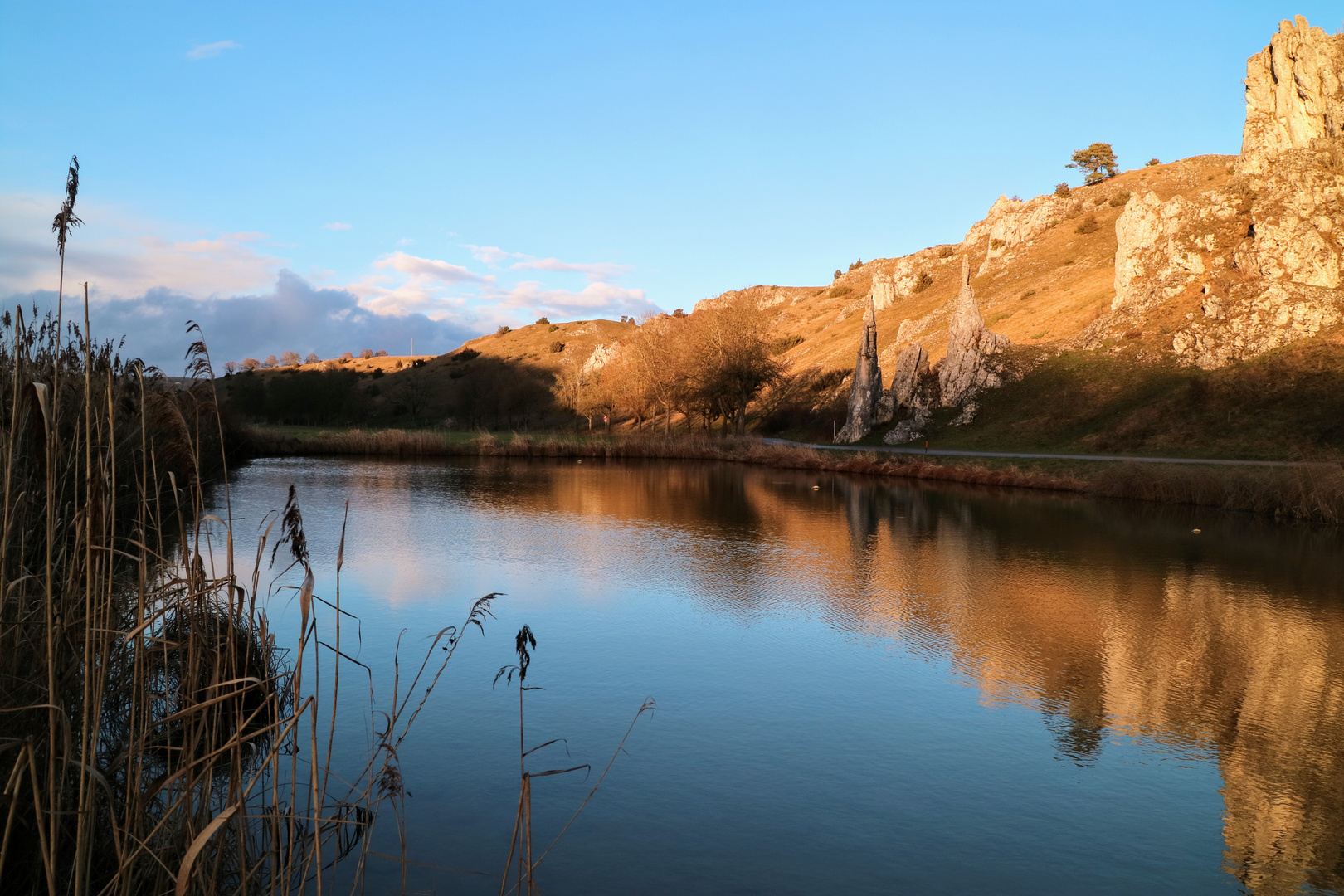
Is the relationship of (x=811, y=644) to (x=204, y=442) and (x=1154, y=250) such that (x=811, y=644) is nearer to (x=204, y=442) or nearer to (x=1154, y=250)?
(x=204, y=442)

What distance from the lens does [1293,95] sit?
5291 centimetres

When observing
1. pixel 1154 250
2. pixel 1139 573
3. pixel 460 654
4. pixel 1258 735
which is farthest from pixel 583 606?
pixel 1154 250

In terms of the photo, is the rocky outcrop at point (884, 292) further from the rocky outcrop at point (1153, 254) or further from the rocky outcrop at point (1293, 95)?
the rocky outcrop at point (1293, 95)

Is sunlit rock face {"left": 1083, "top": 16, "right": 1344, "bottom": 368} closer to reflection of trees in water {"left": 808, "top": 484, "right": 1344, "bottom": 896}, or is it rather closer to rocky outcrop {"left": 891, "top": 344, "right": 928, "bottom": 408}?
rocky outcrop {"left": 891, "top": 344, "right": 928, "bottom": 408}

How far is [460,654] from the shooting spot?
1069cm

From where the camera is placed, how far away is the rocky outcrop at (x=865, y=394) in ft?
178

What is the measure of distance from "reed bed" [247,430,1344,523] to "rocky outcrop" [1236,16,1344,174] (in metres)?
32.8

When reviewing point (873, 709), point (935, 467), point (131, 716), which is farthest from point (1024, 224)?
point (131, 716)

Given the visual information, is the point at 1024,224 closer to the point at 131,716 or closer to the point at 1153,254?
the point at 1153,254

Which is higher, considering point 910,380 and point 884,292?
point 884,292

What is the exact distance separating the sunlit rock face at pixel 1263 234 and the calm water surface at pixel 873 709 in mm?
29394

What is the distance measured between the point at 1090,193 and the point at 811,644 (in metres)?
96.0

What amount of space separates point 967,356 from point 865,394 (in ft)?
21.0

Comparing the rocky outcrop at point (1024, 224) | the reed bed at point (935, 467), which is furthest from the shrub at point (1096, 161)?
the reed bed at point (935, 467)
